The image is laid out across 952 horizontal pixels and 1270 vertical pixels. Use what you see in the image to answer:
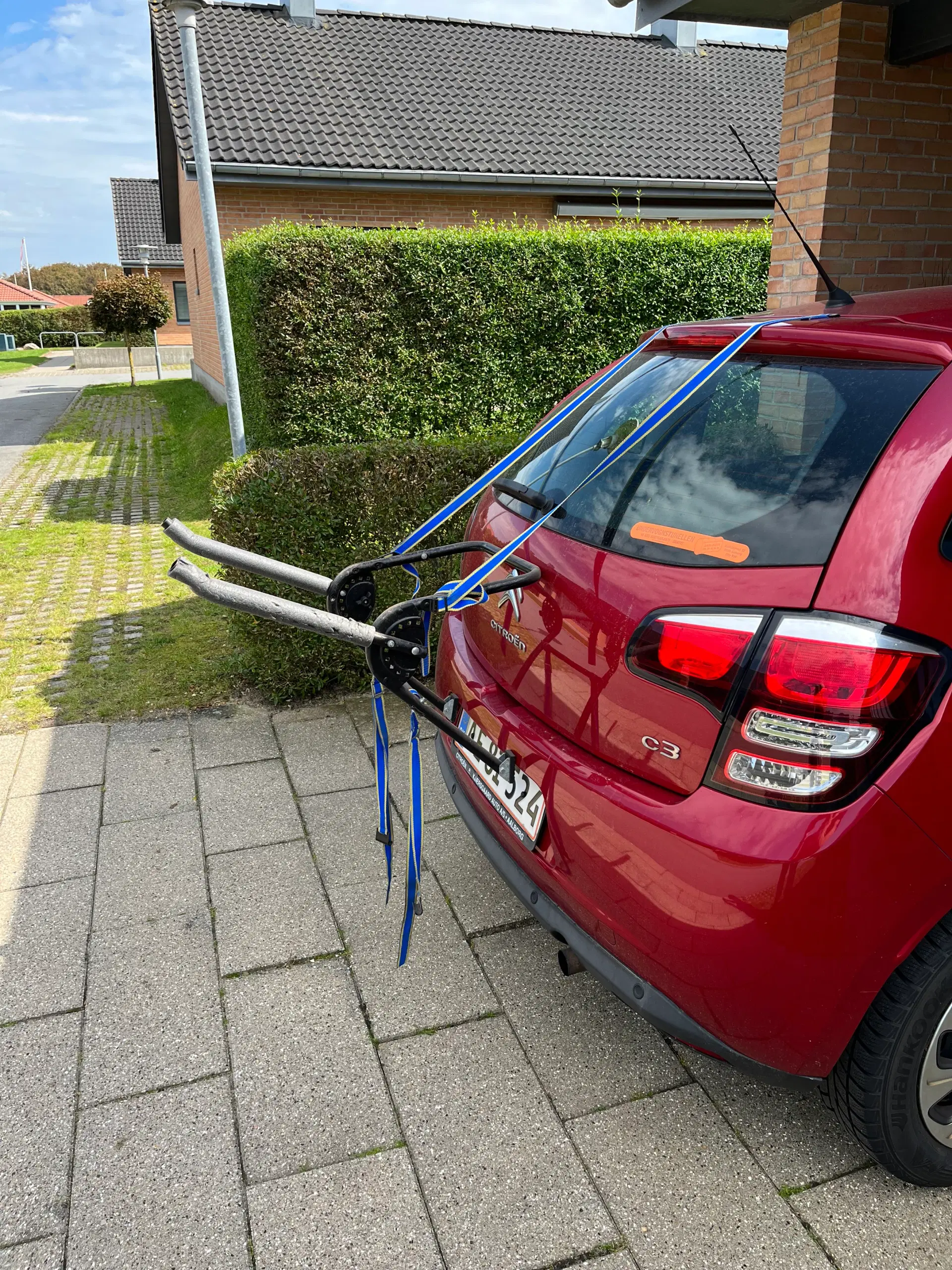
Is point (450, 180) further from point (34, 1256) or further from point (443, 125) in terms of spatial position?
point (34, 1256)

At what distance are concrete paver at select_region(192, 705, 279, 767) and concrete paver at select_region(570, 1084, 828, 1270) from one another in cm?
233

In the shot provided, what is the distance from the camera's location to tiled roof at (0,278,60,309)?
85.9 m

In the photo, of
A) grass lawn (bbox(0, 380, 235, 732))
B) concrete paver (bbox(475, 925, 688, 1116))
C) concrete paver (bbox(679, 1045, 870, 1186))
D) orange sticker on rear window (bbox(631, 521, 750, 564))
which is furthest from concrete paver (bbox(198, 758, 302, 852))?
orange sticker on rear window (bbox(631, 521, 750, 564))

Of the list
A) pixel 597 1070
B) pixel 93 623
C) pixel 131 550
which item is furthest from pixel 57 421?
pixel 597 1070

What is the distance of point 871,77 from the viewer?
4.37 meters

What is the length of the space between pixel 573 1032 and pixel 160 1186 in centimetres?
106

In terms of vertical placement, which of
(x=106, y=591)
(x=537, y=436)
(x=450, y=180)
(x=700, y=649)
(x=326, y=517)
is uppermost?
(x=450, y=180)

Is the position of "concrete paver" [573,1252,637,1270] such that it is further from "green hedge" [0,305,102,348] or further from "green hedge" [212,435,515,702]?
"green hedge" [0,305,102,348]

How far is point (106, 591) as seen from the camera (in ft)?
22.0

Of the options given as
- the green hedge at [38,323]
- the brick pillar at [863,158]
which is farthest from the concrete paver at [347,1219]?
the green hedge at [38,323]

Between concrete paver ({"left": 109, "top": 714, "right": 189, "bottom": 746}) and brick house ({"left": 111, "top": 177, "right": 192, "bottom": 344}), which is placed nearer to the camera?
concrete paver ({"left": 109, "top": 714, "right": 189, "bottom": 746})

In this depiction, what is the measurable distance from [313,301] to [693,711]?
6.48m

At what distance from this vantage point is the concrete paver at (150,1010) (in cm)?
236

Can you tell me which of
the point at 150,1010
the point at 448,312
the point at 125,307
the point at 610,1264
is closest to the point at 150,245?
the point at 125,307
